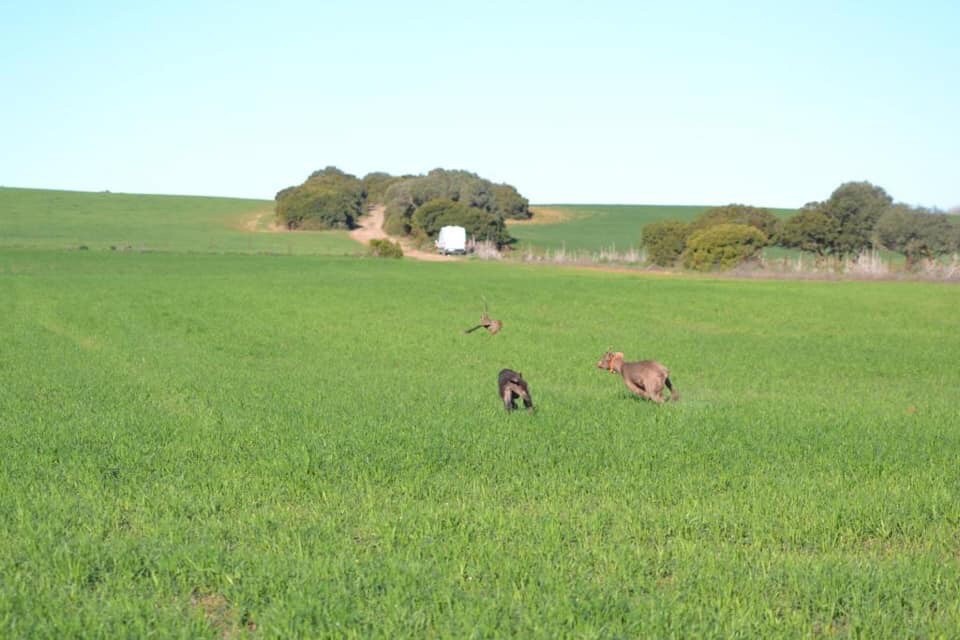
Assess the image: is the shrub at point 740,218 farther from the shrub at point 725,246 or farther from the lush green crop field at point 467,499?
the lush green crop field at point 467,499

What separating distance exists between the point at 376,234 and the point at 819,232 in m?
49.8

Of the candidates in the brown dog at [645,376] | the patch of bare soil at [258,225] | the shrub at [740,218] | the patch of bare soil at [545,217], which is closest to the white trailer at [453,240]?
the shrub at [740,218]

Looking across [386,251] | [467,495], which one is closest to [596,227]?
[386,251]

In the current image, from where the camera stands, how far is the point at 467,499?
10.5 meters

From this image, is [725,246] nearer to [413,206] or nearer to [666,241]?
[666,241]

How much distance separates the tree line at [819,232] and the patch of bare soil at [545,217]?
4987cm

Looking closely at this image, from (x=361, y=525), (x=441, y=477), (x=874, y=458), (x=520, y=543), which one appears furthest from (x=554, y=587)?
(x=874, y=458)

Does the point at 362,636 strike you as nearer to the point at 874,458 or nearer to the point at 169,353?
the point at 874,458

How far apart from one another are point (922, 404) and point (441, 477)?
1103cm

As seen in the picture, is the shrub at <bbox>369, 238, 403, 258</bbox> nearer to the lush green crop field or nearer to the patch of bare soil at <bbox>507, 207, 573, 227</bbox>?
the patch of bare soil at <bbox>507, 207, 573, 227</bbox>

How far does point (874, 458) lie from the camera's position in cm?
1274

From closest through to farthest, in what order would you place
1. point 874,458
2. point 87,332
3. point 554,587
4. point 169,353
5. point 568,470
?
point 554,587
point 568,470
point 874,458
point 169,353
point 87,332

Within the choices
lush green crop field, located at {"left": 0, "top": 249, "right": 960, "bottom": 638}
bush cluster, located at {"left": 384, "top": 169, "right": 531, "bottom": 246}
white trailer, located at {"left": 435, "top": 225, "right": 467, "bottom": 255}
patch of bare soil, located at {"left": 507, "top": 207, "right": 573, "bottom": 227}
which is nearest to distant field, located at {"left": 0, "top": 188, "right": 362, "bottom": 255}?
bush cluster, located at {"left": 384, "top": 169, "right": 531, "bottom": 246}

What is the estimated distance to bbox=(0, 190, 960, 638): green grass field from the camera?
7.20m
